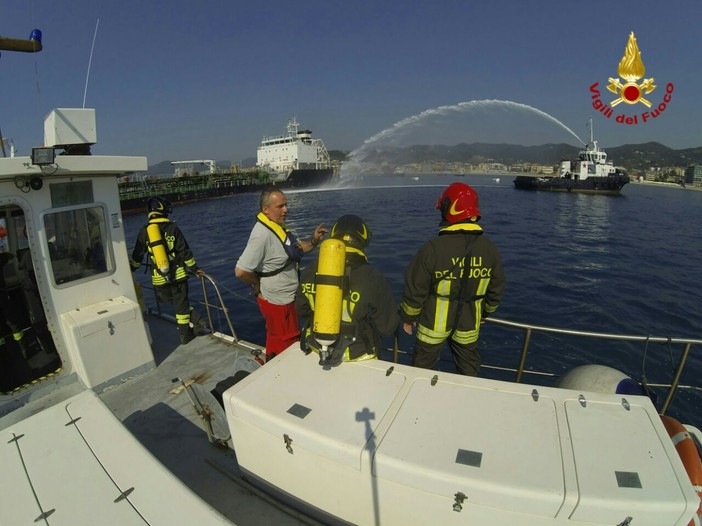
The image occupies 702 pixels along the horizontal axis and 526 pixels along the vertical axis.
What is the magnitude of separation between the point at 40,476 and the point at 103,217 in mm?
3117

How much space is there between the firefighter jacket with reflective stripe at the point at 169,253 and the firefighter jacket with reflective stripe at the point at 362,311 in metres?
3.27

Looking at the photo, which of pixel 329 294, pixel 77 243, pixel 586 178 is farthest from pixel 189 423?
pixel 586 178

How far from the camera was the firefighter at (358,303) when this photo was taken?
100 inches

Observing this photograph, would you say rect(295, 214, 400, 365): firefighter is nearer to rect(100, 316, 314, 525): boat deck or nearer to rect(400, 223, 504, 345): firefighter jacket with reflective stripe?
rect(400, 223, 504, 345): firefighter jacket with reflective stripe

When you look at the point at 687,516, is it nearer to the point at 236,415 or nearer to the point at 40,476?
the point at 236,415

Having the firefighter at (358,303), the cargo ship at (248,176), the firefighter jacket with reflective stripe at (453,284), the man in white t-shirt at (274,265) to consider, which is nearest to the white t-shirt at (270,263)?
the man in white t-shirt at (274,265)

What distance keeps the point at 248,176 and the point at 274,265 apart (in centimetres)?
6342

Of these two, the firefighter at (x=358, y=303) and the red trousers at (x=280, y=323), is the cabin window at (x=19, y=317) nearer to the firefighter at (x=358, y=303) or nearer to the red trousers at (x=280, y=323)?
the red trousers at (x=280, y=323)

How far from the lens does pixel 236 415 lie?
218 centimetres

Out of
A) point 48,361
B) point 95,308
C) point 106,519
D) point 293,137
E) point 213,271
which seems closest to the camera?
point 106,519

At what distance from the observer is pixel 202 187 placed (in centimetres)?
5191

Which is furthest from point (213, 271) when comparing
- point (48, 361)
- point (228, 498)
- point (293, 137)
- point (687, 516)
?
point (293, 137)

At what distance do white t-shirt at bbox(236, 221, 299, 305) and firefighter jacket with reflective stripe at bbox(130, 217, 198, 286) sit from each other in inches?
67.6

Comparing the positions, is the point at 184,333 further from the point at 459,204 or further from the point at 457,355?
the point at 459,204
